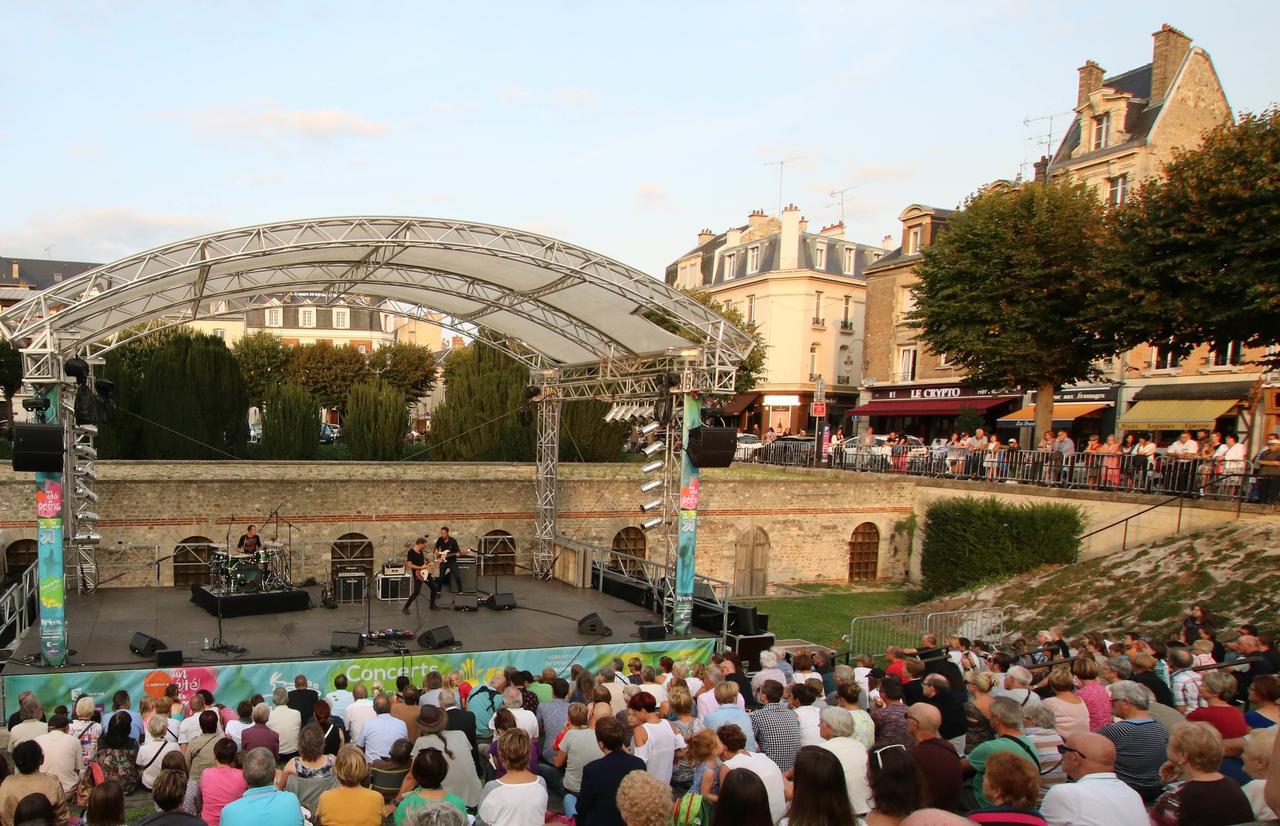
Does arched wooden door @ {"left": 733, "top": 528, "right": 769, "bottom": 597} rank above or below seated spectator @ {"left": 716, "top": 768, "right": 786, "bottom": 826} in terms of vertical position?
below

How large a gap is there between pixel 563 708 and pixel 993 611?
1224 cm

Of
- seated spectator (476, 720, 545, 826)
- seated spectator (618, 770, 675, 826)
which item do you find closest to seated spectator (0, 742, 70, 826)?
seated spectator (476, 720, 545, 826)

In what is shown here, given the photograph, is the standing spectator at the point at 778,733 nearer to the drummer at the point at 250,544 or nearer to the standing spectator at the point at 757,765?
the standing spectator at the point at 757,765

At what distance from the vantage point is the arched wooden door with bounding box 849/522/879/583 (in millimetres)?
23875

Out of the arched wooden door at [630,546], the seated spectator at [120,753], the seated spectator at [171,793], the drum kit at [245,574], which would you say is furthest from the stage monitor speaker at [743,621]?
the seated spectator at [171,793]

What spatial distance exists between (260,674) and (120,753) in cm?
350

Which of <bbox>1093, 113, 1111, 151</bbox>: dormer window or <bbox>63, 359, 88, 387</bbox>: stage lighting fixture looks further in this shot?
<bbox>1093, 113, 1111, 151</bbox>: dormer window

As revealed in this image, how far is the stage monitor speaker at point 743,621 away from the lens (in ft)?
45.2

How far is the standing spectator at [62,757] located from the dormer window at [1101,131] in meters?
31.1

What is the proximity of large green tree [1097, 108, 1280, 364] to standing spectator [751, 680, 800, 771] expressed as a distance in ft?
49.1

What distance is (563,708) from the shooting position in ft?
23.2

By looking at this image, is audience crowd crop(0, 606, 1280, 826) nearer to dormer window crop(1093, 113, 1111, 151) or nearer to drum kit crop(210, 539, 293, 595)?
drum kit crop(210, 539, 293, 595)

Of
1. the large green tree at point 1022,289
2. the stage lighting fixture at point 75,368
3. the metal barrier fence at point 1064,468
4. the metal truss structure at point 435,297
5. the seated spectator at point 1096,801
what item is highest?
the large green tree at point 1022,289

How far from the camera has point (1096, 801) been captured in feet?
13.5
